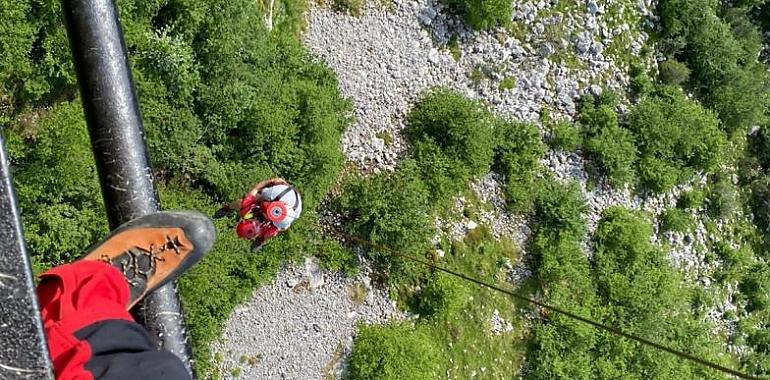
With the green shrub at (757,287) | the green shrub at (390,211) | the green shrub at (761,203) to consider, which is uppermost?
the green shrub at (390,211)

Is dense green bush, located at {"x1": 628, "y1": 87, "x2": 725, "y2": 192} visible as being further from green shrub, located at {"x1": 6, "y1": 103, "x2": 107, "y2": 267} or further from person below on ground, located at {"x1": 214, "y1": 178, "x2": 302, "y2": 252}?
green shrub, located at {"x1": 6, "y1": 103, "x2": 107, "y2": 267}

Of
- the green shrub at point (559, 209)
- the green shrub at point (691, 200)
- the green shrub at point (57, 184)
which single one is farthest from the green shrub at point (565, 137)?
the green shrub at point (57, 184)

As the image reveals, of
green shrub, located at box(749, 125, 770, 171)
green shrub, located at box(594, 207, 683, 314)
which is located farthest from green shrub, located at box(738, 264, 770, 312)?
green shrub, located at box(594, 207, 683, 314)

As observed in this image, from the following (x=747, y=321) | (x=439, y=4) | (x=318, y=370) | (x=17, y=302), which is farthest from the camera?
(x=747, y=321)

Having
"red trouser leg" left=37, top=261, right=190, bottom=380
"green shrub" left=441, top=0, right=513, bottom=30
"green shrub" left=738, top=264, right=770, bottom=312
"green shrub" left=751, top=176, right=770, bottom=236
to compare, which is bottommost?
"green shrub" left=738, top=264, right=770, bottom=312

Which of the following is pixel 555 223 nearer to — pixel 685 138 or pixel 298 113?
pixel 685 138

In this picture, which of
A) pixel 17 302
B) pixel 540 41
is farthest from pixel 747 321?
pixel 17 302

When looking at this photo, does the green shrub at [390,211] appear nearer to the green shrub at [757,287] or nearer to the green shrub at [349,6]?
the green shrub at [349,6]
